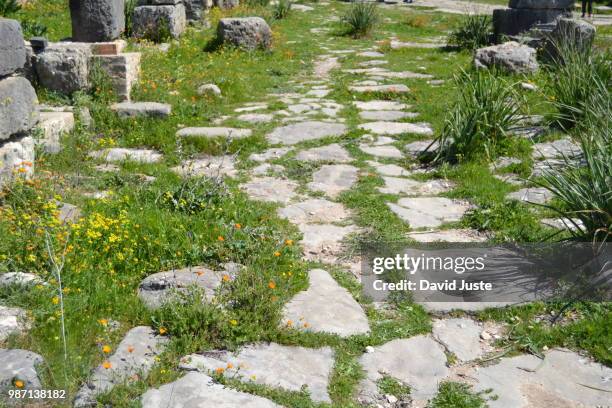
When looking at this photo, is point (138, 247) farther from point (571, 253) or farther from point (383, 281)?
point (571, 253)

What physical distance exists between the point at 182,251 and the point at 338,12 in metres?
15.9

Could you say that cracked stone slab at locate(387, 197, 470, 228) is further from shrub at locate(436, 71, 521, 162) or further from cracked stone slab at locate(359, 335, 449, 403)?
cracked stone slab at locate(359, 335, 449, 403)

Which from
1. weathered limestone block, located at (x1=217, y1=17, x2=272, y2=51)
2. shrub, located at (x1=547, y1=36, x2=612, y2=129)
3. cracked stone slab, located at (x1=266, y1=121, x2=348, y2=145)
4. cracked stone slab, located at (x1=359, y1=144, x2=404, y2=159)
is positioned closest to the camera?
cracked stone slab, located at (x1=359, y1=144, x2=404, y2=159)

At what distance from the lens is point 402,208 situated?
482cm

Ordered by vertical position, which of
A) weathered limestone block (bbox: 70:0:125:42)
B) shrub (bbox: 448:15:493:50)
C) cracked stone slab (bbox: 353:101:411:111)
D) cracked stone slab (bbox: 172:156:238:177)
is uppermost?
weathered limestone block (bbox: 70:0:125:42)

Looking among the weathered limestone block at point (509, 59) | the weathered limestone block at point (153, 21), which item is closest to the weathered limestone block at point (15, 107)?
the weathered limestone block at point (509, 59)

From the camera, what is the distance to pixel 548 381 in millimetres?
2918

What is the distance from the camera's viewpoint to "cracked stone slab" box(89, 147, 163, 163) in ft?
19.0

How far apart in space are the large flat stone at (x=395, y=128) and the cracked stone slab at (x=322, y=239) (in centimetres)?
248

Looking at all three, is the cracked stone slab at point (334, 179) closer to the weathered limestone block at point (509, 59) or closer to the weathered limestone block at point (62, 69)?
the weathered limestone block at point (62, 69)

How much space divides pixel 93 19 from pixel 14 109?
3.94 meters

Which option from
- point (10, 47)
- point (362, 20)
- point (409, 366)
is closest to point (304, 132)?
point (10, 47)

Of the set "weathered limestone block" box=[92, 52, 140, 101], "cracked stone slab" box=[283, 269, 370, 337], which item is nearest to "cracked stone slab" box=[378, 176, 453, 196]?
"cracked stone slab" box=[283, 269, 370, 337]

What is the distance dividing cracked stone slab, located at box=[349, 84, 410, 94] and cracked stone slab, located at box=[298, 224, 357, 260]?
425 cm
